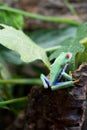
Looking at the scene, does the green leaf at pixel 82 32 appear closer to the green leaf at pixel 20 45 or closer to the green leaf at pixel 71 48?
the green leaf at pixel 71 48

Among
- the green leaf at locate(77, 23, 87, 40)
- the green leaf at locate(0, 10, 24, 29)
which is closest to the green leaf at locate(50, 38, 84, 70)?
the green leaf at locate(77, 23, 87, 40)

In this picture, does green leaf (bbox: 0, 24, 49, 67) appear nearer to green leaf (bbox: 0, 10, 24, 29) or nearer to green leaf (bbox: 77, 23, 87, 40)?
green leaf (bbox: 77, 23, 87, 40)

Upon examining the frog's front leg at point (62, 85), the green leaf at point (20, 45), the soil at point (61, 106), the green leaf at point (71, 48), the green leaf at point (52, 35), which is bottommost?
the green leaf at point (52, 35)

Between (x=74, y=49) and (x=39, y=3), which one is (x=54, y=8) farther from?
(x=74, y=49)

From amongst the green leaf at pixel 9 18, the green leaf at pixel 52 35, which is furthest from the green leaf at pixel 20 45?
the green leaf at pixel 52 35

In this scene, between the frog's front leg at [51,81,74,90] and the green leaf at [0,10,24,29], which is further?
the green leaf at [0,10,24,29]

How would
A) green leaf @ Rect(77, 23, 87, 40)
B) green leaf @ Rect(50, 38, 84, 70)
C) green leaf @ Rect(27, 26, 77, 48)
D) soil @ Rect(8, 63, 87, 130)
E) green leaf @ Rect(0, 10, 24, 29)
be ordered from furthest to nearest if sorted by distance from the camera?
green leaf @ Rect(27, 26, 77, 48), green leaf @ Rect(0, 10, 24, 29), green leaf @ Rect(77, 23, 87, 40), green leaf @ Rect(50, 38, 84, 70), soil @ Rect(8, 63, 87, 130)
